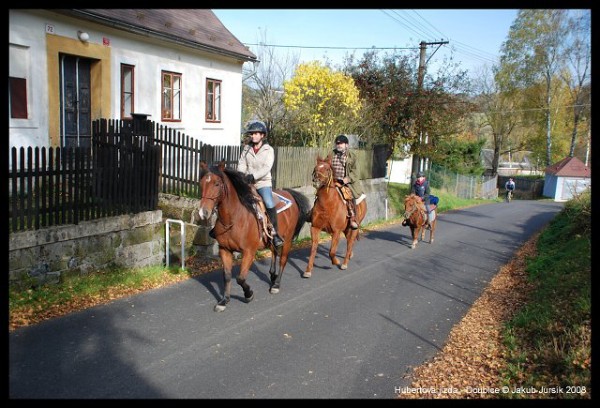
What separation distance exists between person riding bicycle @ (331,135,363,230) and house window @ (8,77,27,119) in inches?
308

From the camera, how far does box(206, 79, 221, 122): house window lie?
18844 mm

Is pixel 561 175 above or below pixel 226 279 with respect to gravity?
below

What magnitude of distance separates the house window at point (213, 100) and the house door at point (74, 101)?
5.54m

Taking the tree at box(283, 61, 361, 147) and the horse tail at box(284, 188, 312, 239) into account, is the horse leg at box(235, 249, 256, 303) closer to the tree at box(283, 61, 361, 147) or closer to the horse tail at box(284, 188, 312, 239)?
the horse tail at box(284, 188, 312, 239)

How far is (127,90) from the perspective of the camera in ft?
49.9

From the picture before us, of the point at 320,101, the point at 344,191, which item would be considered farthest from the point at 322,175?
the point at 320,101

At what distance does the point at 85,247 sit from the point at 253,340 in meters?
3.85

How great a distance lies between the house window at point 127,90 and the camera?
15.0 m

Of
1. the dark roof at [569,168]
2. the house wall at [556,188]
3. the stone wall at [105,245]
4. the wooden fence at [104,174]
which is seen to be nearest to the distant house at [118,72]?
the wooden fence at [104,174]

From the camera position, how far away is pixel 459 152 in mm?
44000

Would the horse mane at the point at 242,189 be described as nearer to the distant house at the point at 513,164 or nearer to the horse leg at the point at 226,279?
the horse leg at the point at 226,279

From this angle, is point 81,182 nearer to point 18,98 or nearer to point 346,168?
point 18,98
